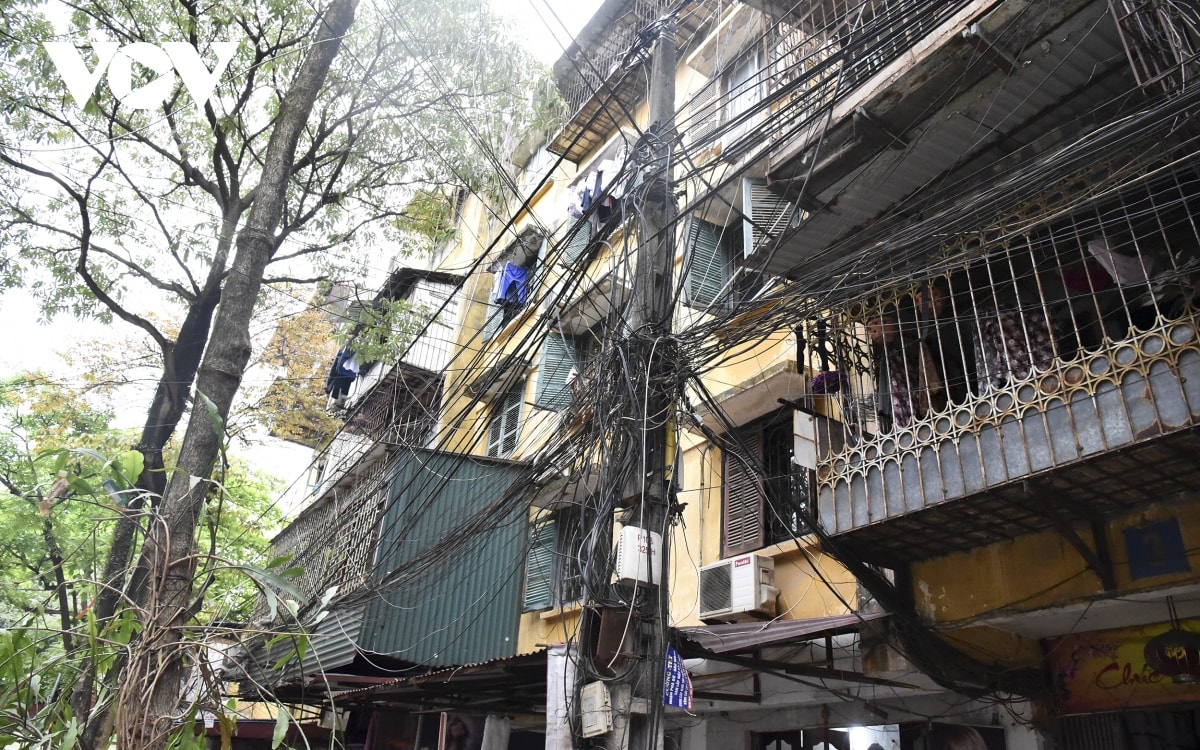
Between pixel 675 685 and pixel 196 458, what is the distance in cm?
328

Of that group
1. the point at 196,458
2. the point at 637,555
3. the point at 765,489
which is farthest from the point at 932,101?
the point at 196,458

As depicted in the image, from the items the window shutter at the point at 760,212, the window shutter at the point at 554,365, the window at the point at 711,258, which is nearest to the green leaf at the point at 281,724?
the window shutter at the point at 760,212

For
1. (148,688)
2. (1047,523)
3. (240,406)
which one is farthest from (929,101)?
(240,406)

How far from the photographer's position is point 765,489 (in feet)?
26.5

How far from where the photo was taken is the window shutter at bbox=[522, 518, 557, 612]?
11406mm

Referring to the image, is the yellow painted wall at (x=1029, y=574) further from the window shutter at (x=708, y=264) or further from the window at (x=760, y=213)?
the window shutter at (x=708, y=264)

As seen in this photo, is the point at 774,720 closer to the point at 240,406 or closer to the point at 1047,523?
the point at 1047,523

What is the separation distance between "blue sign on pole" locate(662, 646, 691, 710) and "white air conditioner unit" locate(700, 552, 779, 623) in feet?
9.39

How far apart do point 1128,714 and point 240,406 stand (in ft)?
39.4

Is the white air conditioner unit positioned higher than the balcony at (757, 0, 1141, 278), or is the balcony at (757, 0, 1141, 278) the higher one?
the balcony at (757, 0, 1141, 278)

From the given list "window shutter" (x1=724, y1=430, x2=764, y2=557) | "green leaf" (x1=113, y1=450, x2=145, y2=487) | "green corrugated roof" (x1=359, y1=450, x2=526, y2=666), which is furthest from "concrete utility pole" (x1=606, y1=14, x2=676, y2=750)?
"green corrugated roof" (x1=359, y1=450, x2=526, y2=666)

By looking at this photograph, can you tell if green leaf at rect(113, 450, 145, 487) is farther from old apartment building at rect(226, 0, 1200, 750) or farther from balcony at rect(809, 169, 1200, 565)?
balcony at rect(809, 169, 1200, 565)

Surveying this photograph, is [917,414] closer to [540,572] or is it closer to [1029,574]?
[1029,574]

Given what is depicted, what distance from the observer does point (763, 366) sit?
901 cm
